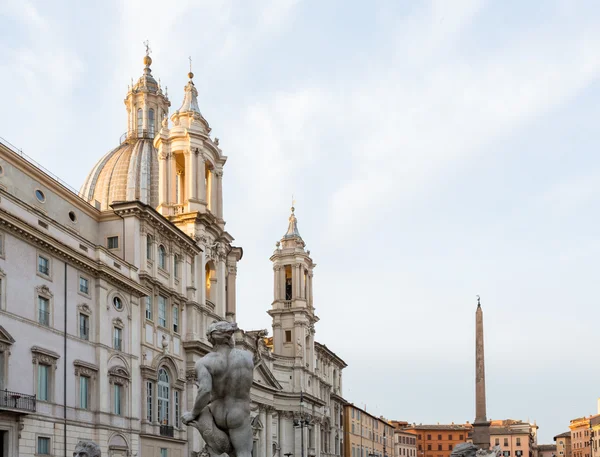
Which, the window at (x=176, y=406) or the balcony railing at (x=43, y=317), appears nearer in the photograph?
the balcony railing at (x=43, y=317)

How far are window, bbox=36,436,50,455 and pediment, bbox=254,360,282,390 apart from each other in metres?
36.5

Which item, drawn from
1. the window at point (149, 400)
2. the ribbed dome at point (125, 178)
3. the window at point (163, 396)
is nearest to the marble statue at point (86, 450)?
the window at point (149, 400)

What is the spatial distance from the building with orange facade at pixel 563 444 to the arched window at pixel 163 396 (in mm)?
143020

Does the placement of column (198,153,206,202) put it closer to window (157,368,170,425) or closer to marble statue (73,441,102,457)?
window (157,368,170,425)

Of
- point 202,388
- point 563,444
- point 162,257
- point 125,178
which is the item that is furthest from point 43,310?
point 563,444

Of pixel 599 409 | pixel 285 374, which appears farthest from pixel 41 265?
pixel 599 409

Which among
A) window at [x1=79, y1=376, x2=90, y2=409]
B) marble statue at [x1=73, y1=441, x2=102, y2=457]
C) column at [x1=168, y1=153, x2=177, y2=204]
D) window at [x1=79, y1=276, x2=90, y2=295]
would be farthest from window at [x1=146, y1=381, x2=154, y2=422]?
marble statue at [x1=73, y1=441, x2=102, y2=457]

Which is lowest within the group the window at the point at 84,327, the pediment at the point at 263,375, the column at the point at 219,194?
the pediment at the point at 263,375

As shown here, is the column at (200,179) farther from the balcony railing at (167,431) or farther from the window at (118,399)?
the window at (118,399)

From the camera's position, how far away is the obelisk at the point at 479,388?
49844mm

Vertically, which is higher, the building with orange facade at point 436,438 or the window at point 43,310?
the window at point 43,310

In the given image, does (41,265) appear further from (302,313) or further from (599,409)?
(599,409)

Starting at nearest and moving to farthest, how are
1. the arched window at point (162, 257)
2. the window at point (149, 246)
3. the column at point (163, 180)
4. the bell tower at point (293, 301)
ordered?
1. the window at point (149, 246)
2. the arched window at point (162, 257)
3. the column at point (163, 180)
4. the bell tower at point (293, 301)

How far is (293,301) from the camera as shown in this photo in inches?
3430
